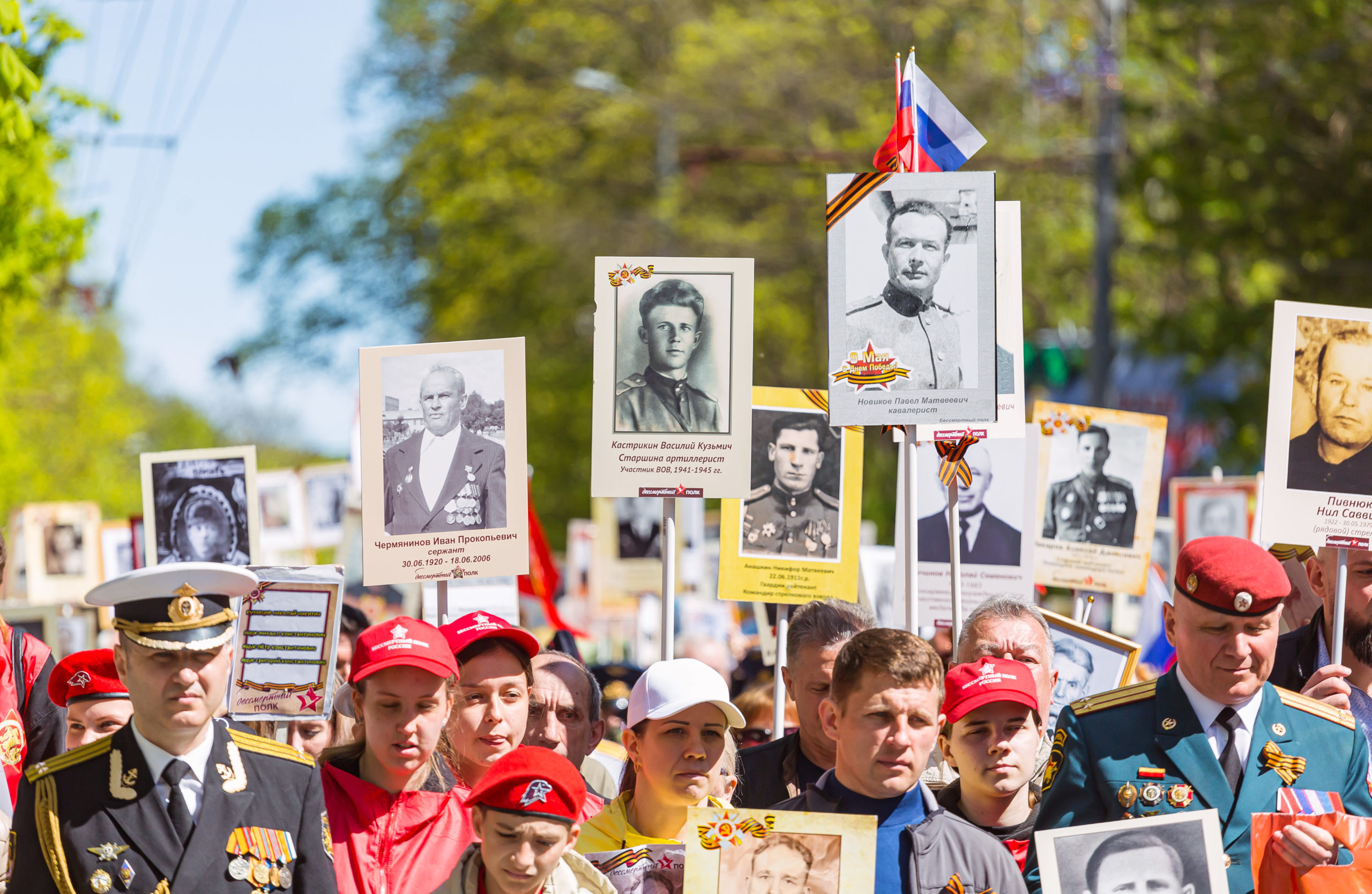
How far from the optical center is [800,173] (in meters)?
26.9

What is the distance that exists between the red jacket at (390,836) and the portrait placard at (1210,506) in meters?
6.21

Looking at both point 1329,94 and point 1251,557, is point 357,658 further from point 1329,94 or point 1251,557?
point 1329,94

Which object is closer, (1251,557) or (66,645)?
(1251,557)

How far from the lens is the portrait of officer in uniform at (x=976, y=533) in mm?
6422

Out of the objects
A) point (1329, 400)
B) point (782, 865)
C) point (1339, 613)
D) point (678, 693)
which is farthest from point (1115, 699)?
point (1329, 400)

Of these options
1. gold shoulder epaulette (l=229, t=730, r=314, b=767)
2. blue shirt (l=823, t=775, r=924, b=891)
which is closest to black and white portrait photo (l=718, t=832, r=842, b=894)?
blue shirt (l=823, t=775, r=924, b=891)

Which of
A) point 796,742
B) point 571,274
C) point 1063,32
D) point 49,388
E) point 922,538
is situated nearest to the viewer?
point 796,742

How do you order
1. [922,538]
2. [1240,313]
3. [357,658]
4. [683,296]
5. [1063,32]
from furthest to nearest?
1. [1063,32]
2. [1240,313]
3. [922,538]
4. [683,296]
5. [357,658]

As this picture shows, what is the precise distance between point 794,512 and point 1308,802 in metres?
2.70

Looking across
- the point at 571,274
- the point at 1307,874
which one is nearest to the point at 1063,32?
the point at 571,274

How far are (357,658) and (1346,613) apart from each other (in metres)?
3.14

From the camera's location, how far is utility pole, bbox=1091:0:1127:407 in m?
18.5

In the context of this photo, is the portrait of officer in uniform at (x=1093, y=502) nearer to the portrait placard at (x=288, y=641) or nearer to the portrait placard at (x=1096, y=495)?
the portrait placard at (x=1096, y=495)

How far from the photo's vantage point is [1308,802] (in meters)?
3.72
